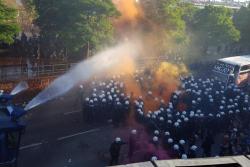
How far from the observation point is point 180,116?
610 inches

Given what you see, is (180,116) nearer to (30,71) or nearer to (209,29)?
(30,71)

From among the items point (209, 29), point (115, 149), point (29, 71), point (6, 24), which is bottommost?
point (115, 149)

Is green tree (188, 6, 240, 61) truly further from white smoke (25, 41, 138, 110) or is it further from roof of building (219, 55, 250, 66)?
white smoke (25, 41, 138, 110)

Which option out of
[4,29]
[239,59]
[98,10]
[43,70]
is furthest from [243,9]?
[4,29]

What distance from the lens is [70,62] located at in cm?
2283

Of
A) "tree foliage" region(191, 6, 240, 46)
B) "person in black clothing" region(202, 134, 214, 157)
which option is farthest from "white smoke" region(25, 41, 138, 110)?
"person in black clothing" region(202, 134, 214, 157)

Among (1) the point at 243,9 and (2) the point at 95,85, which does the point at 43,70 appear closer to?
(2) the point at 95,85

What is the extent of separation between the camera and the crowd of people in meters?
13.4

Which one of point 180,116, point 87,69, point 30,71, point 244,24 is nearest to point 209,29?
point 244,24

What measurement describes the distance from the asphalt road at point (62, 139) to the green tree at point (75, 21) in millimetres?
3707

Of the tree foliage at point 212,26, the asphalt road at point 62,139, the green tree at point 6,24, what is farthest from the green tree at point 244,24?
the green tree at point 6,24

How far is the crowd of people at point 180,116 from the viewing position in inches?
526

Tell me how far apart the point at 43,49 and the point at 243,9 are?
20.0m

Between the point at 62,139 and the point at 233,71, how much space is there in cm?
1422
